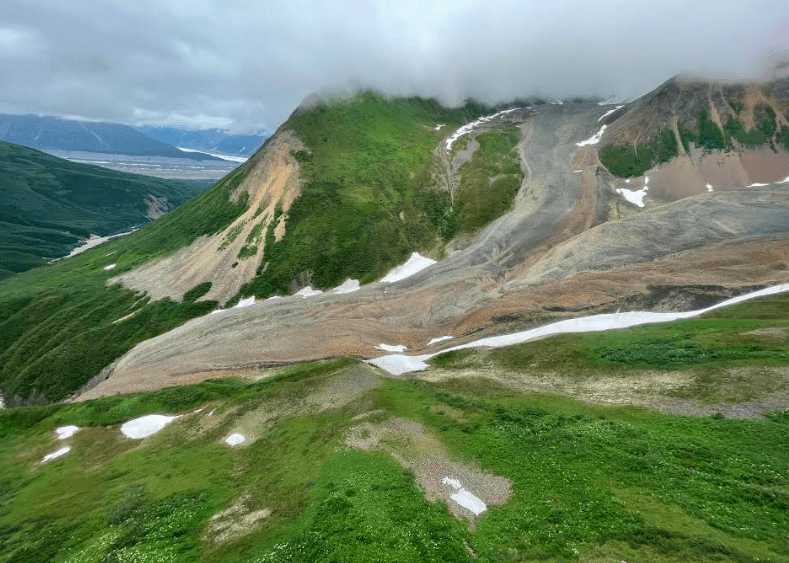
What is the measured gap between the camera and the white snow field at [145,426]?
166 feet

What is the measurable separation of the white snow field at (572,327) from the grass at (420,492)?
1449 cm

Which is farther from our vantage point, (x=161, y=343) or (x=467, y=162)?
(x=467, y=162)

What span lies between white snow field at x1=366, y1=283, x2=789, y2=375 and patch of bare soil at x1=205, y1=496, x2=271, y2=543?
105 ft

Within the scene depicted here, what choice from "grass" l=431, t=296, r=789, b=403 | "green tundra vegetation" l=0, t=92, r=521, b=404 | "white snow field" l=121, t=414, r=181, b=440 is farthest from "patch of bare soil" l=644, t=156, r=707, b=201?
"white snow field" l=121, t=414, r=181, b=440

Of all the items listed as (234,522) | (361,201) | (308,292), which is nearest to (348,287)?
(308,292)

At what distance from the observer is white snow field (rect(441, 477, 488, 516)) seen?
27.2 metres

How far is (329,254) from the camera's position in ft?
314

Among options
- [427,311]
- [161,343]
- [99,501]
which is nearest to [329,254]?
[427,311]

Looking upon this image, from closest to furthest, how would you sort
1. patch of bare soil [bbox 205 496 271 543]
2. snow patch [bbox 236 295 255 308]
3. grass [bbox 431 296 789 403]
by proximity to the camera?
patch of bare soil [bbox 205 496 271 543]
grass [bbox 431 296 789 403]
snow patch [bbox 236 295 255 308]

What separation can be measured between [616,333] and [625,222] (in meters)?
43.2

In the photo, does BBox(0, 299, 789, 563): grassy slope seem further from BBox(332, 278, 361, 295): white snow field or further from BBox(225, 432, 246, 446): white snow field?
BBox(332, 278, 361, 295): white snow field

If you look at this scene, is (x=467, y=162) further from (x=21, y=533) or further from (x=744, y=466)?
(x=21, y=533)

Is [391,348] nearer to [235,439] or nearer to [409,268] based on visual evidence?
[409,268]

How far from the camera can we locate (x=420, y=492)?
28844mm
